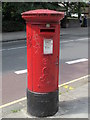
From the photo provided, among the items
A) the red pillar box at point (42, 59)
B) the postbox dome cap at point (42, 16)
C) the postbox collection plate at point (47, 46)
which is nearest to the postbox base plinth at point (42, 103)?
the red pillar box at point (42, 59)

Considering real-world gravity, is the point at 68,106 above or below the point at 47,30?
below

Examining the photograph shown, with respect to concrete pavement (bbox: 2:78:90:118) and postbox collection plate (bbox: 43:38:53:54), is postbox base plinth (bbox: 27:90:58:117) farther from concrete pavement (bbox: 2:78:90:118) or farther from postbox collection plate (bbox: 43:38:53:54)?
postbox collection plate (bbox: 43:38:53:54)

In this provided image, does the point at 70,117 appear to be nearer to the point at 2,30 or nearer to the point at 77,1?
the point at 2,30

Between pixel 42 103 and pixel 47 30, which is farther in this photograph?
pixel 42 103

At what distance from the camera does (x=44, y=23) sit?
3578mm

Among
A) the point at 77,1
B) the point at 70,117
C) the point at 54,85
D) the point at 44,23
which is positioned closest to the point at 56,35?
the point at 44,23

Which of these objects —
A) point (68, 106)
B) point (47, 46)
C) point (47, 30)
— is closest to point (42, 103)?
point (68, 106)

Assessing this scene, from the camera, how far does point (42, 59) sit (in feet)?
12.2

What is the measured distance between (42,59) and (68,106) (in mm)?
1210

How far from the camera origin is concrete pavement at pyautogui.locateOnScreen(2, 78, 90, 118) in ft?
12.9

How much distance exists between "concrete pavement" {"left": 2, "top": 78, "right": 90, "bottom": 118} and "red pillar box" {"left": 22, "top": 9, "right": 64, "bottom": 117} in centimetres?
19

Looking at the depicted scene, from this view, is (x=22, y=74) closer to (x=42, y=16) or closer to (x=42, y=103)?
(x=42, y=103)

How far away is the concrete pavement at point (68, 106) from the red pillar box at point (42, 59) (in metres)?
0.19

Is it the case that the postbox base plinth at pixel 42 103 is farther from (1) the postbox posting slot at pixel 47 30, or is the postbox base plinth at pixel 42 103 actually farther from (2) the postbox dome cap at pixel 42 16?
(2) the postbox dome cap at pixel 42 16
